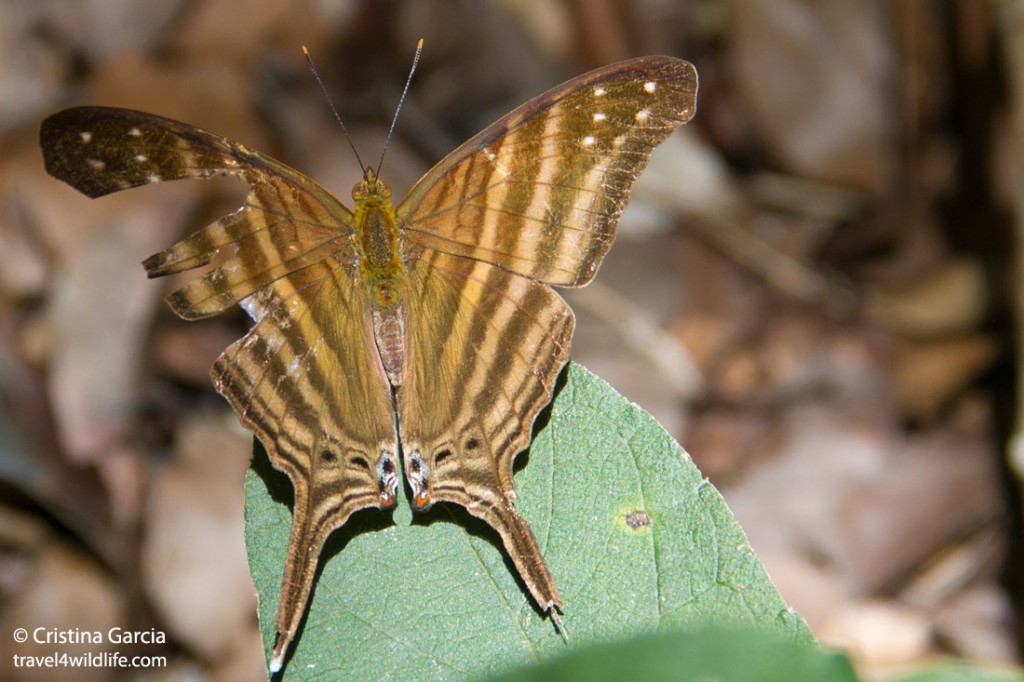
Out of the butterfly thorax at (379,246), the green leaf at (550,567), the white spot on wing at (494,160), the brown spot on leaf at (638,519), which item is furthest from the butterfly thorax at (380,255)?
the brown spot on leaf at (638,519)

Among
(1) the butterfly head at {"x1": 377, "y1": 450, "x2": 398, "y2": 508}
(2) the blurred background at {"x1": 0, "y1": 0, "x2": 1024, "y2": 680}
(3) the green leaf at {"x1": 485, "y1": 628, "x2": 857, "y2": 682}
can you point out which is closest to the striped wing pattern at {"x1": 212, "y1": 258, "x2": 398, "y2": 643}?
(1) the butterfly head at {"x1": 377, "y1": 450, "x2": 398, "y2": 508}

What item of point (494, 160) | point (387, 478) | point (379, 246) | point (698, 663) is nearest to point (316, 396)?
point (387, 478)

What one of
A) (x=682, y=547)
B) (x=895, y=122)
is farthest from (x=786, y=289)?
(x=682, y=547)

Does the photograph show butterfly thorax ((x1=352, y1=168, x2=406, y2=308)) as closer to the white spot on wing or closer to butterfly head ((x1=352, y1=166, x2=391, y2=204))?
butterfly head ((x1=352, y1=166, x2=391, y2=204))

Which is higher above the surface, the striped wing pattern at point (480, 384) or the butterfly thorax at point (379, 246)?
the butterfly thorax at point (379, 246)

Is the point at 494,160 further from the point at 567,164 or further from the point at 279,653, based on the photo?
the point at 279,653

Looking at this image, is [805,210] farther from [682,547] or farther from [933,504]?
[682,547]

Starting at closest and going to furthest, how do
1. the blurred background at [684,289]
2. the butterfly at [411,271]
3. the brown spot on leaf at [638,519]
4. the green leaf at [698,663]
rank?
the green leaf at [698,663]
the brown spot on leaf at [638,519]
the butterfly at [411,271]
the blurred background at [684,289]

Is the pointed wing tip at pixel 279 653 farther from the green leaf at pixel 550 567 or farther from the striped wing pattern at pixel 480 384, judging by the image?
the striped wing pattern at pixel 480 384
